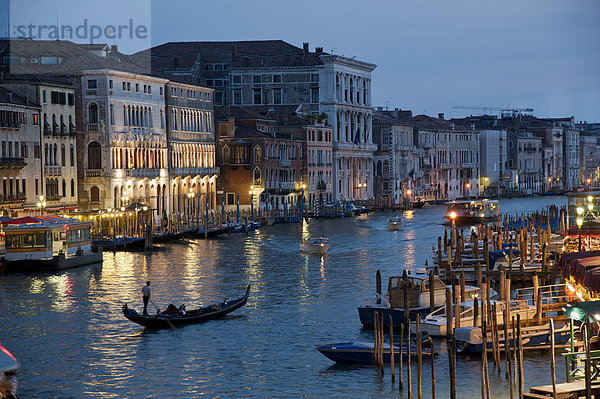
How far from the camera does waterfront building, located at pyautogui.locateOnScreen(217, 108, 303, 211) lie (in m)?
66.1

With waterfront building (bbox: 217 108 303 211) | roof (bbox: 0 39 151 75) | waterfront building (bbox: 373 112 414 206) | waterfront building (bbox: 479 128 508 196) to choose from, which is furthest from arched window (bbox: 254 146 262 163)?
waterfront building (bbox: 479 128 508 196)

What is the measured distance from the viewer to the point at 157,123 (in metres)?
60.0

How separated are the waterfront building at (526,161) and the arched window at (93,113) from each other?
63.9 m

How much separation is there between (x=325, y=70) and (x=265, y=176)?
14020 mm

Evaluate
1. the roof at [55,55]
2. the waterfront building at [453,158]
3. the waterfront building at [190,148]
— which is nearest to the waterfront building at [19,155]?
the roof at [55,55]

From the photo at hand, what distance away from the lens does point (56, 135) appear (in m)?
50.8

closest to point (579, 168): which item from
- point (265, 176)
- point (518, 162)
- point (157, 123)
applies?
point (518, 162)

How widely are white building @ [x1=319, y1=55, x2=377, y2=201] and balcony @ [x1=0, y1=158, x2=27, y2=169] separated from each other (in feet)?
112

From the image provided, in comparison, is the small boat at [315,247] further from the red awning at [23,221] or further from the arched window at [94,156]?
the arched window at [94,156]

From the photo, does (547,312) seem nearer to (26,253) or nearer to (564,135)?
(26,253)

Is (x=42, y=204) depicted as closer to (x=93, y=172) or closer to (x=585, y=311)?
(x=93, y=172)

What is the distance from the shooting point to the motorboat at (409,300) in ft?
80.5

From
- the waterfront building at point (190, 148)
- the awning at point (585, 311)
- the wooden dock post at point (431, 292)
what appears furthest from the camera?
the waterfront building at point (190, 148)

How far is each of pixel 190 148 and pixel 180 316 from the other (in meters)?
37.9
